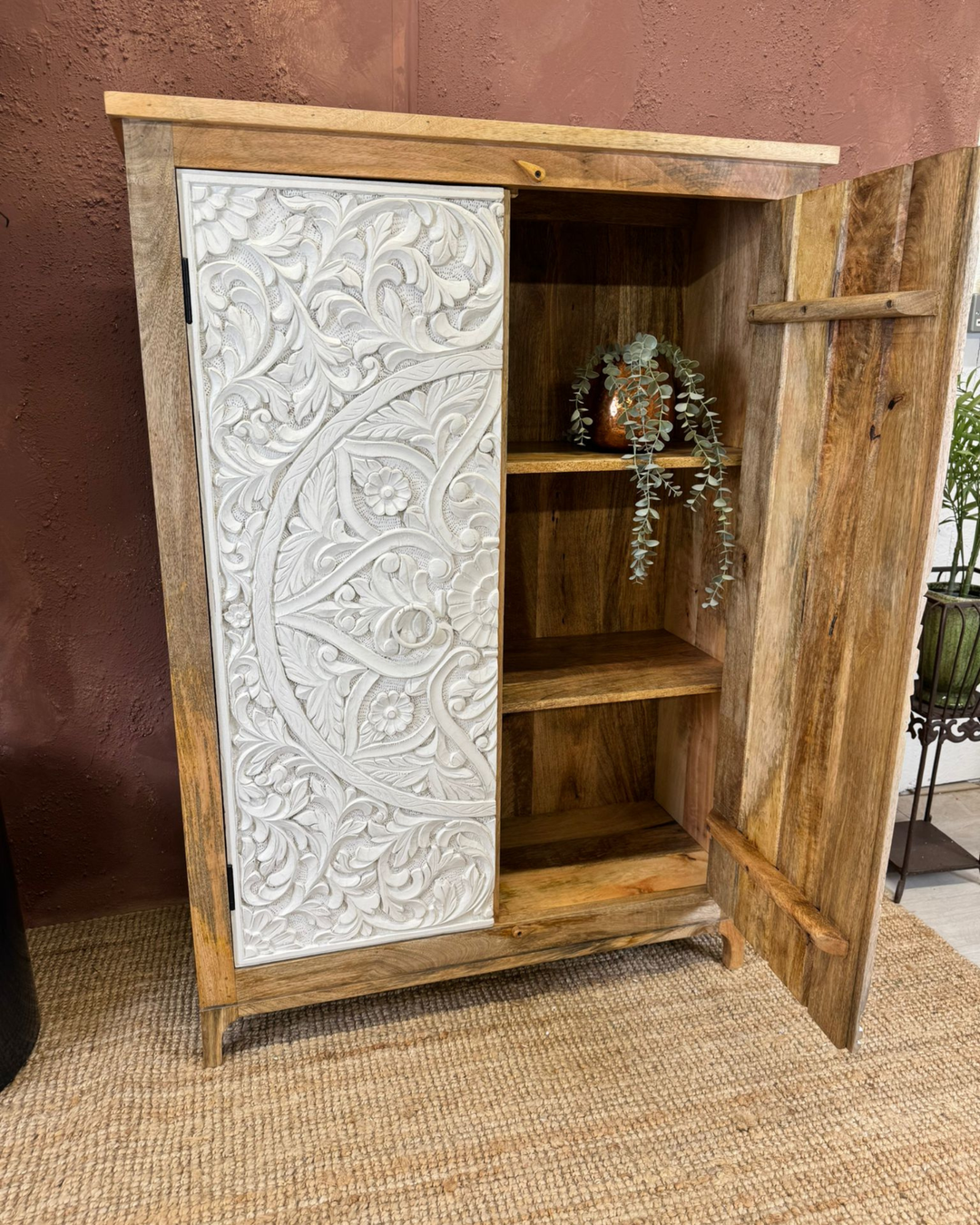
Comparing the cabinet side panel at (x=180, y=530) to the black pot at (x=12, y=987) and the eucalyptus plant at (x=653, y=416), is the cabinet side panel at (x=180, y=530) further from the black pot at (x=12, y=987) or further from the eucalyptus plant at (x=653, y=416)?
the eucalyptus plant at (x=653, y=416)

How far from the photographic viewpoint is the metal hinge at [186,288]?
4.19 feet

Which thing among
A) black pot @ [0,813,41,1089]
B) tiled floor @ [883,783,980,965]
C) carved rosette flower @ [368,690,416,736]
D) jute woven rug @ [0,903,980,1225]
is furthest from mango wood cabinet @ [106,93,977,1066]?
tiled floor @ [883,783,980,965]

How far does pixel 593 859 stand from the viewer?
1.91m

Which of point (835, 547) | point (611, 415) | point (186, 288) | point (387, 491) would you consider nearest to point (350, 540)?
point (387, 491)

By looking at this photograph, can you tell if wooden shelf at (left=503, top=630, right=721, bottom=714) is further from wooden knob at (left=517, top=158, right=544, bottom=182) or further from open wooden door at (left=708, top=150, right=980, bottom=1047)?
wooden knob at (left=517, top=158, right=544, bottom=182)

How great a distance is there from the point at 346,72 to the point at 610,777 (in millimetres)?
1620

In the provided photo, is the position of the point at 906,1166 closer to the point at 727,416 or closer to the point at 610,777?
the point at 610,777

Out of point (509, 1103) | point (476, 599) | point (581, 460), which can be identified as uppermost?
point (581, 460)

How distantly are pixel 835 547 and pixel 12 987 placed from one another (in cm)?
160

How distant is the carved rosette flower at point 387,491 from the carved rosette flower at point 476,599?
153mm

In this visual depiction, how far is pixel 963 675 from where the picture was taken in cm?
204

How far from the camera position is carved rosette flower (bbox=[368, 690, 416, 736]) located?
1514mm

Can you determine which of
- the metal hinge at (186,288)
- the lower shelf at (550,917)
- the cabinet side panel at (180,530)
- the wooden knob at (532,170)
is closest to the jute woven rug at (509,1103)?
the lower shelf at (550,917)

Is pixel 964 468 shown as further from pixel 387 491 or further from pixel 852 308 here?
pixel 387 491
